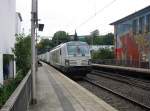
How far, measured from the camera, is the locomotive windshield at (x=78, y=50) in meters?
31.1

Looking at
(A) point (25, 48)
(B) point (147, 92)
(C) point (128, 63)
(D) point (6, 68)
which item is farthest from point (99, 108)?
(C) point (128, 63)

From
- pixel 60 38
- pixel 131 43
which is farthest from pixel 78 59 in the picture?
pixel 60 38

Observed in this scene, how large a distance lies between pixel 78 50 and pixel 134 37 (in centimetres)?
2198

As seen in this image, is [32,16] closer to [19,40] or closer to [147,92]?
[147,92]

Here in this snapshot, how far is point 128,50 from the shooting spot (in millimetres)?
54469

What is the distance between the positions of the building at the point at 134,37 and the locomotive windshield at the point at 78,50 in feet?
35.6

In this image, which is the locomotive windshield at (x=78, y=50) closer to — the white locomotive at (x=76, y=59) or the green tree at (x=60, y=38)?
the white locomotive at (x=76, y=59)

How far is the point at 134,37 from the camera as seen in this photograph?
5188cm

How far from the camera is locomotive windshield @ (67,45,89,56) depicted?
31.1 metres

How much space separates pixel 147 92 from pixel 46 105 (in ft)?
28.1

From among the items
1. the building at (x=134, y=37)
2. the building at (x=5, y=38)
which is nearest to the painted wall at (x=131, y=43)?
the building at (x=134, y=37)

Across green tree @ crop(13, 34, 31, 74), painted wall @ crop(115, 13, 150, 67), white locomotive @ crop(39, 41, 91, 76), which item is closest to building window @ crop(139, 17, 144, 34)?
painted wall @ crop(115, 13, 150, 67)

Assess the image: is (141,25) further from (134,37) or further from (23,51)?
(23,51)

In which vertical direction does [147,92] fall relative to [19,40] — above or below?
below
